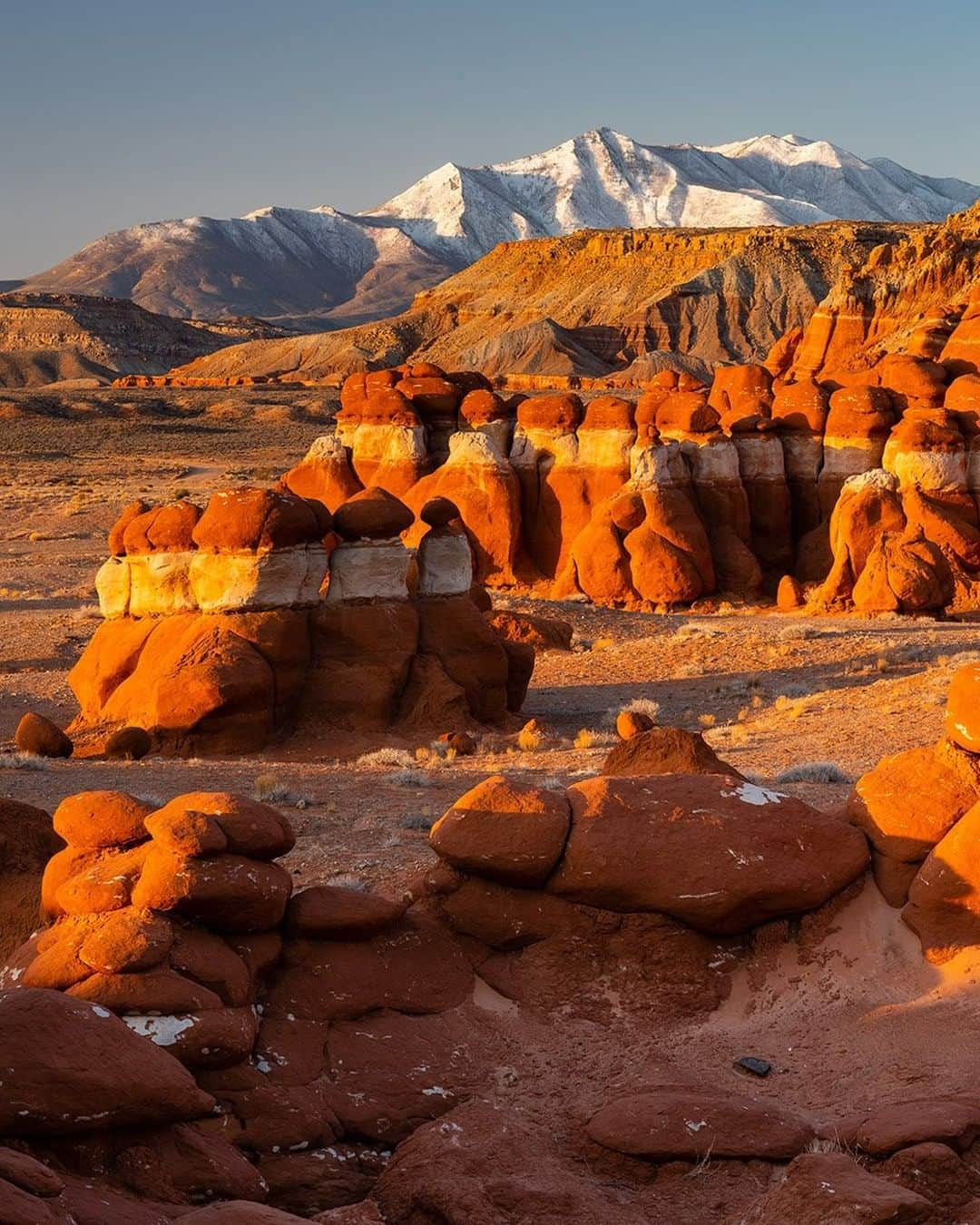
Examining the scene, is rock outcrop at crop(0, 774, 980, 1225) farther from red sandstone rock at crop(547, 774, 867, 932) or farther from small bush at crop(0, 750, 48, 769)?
small bush at crop(0, 750, 48, 769)

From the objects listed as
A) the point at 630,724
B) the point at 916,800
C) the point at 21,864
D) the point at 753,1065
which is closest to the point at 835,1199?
the point at 753,1065

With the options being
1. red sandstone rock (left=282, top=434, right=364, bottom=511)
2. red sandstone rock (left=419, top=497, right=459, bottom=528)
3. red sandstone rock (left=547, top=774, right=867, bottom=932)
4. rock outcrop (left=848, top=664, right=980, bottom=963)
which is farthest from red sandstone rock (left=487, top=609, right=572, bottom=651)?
red sandstone rock (left=547, top=774, right=867, bottom=932)

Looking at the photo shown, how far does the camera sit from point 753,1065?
7707mm

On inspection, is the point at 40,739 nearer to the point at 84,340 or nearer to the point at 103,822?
the point at 103,822

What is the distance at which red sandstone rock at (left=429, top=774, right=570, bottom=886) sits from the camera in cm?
884

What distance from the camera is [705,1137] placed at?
6719 mm

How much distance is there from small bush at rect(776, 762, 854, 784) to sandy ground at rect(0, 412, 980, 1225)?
40mm

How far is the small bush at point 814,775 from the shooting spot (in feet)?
42.1

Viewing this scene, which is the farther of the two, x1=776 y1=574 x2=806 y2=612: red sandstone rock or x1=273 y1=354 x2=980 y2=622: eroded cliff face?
x1=776 y1=574 x2=806 y2=612: red sandstone rock

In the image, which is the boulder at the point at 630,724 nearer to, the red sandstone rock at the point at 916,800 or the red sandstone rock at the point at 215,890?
the red sandstone rock at the point at 916,800

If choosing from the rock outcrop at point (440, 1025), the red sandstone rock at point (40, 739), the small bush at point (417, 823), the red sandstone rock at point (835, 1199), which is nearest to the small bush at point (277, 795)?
the small bush at point (417, 823)

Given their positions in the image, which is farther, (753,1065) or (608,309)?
(608,309)

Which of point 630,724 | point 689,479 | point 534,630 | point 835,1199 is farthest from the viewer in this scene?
point 689,479

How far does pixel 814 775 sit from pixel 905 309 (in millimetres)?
50900
